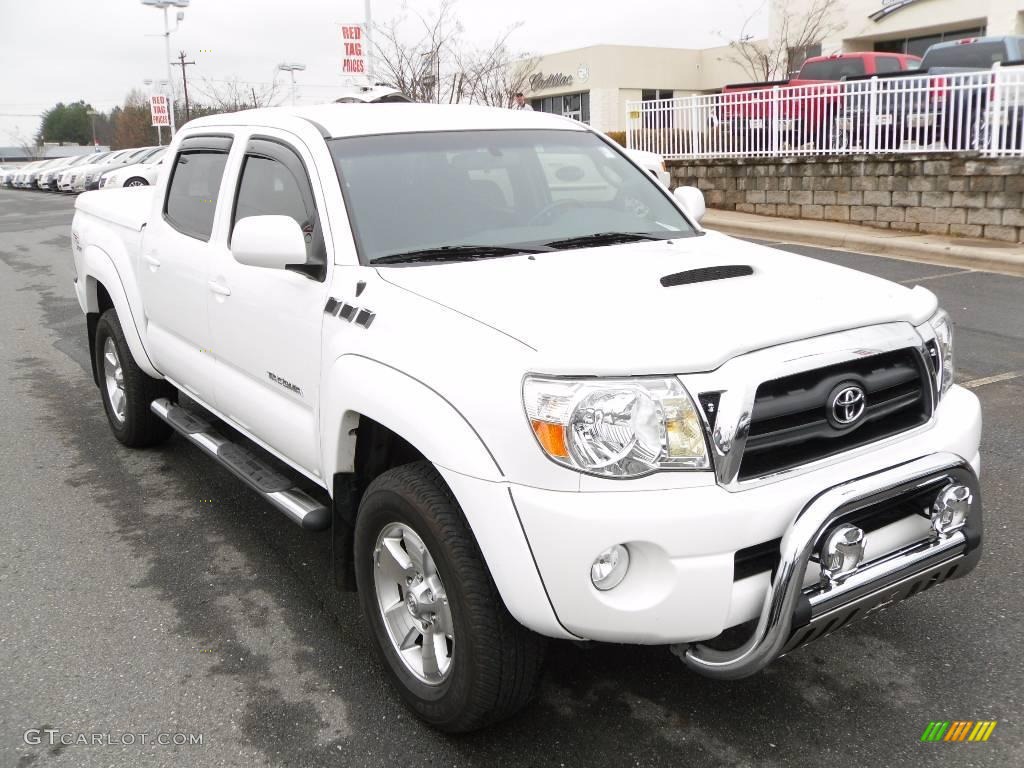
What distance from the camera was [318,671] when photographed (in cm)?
340

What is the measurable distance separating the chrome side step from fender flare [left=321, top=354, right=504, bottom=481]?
30 centimetres

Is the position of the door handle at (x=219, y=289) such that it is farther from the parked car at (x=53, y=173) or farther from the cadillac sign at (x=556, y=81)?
the cadillac sign at (x=556, y=81)

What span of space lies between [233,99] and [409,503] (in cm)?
4603

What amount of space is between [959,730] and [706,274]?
1.60 metres

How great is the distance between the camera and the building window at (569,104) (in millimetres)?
45094

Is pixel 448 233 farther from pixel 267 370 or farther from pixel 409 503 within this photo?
pixel 409 503

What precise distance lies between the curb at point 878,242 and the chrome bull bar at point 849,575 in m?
9.22

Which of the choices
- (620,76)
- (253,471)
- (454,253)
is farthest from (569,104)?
(454,253)

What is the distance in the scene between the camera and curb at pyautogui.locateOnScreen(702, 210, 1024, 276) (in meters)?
11.3

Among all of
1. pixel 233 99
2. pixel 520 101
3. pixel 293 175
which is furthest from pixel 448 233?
pixel 233 99

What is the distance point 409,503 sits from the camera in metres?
2.80

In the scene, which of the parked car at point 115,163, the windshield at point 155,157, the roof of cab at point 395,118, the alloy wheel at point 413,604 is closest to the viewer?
the alloy wheel at point 413,604

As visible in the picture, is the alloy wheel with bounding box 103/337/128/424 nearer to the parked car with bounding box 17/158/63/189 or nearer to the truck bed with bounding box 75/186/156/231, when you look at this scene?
the truck bed with bounding box 75/186/156/231

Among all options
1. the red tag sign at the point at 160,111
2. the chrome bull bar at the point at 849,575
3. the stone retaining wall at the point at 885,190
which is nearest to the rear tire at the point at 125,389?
the chrome bull bar at the point at 849,575
